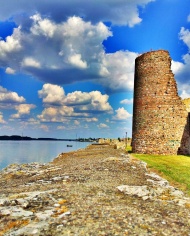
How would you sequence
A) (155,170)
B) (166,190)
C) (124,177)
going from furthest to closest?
1. (155,170)
2. (124,177)
3. (166,190)

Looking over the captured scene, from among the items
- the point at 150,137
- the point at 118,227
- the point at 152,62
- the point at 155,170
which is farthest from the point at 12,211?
the point at 152,62

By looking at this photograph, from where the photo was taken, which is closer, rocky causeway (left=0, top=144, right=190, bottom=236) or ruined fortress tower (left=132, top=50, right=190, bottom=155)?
rocky causeway (left=0, top=144, right=190, bottom=236)

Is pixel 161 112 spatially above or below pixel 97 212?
above

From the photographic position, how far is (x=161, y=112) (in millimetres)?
Result: 27844

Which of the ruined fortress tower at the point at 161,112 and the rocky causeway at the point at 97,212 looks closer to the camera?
the rocky causeway at the point at 97,212

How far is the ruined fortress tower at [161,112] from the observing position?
2784cm

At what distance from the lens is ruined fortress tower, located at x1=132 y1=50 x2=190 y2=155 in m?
27.8

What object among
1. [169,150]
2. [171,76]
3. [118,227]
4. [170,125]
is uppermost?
[171,76]

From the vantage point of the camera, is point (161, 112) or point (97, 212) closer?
point (97, 212)

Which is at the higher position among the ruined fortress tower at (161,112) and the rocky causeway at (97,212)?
the ruined fortress tower at (161,112)

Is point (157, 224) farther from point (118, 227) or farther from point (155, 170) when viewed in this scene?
point (155, 170)

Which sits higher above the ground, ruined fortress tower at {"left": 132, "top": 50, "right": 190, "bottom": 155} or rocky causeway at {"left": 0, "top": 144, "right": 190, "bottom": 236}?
ruined fortress tower at {"left": 132, "top": 50, "right": 190, "bottom": 155}

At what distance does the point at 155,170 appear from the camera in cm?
1845

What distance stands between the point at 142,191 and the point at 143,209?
2118 millimetres
